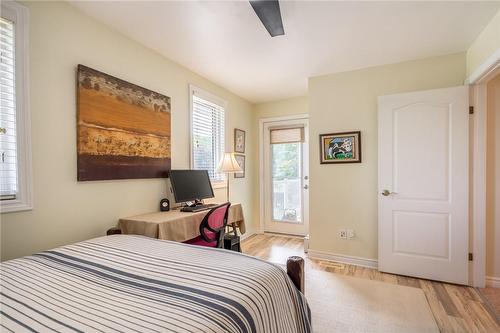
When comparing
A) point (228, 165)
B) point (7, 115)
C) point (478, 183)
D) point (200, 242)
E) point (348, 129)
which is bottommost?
point (200, 242)

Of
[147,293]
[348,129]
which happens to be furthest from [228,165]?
[147,293]

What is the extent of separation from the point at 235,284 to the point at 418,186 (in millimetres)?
2532

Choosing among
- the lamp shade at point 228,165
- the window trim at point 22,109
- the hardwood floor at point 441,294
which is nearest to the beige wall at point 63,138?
the window trim at point 22,109

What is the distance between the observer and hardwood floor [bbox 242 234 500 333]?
182cm

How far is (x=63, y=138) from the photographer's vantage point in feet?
5.78

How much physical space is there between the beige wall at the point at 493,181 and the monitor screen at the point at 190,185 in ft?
9.71

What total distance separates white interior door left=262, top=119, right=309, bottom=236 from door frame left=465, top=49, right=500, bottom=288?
7.08 ft

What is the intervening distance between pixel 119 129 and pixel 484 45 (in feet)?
11.0

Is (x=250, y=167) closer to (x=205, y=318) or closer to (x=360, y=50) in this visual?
(x=360, y=50)

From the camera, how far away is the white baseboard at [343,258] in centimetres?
294

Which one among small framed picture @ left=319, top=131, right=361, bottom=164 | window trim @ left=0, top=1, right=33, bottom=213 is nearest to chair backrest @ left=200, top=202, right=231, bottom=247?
window trim @ left=0, top=1, right=33, bottom=213

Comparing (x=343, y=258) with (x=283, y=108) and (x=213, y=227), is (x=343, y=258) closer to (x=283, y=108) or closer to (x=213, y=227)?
(x=213, y=227)

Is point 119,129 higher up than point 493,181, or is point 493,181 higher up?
point 119,129

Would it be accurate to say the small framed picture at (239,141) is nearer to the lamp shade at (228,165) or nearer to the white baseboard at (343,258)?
the lamp shade at (228,165)
